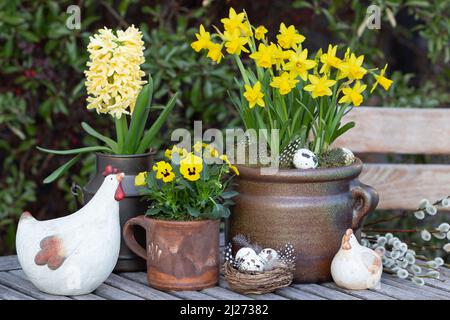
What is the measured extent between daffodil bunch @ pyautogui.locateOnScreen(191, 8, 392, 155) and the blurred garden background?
3.48 ft

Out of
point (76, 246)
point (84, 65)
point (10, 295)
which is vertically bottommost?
point (10, 295)

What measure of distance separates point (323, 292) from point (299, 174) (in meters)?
0.23

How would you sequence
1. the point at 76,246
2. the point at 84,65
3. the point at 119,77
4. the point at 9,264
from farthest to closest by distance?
the point at 84,65 < the point at 9,264 < the point at 119,77 < the point at 76,246

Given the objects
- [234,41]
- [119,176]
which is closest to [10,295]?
[119,176]

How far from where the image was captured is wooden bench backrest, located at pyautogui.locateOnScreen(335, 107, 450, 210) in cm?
249

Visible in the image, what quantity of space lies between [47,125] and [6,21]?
431 millimetres

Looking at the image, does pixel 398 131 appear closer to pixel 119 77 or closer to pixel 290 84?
pixel 290 84

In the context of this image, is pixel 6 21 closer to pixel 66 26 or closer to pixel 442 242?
pixel 66 26

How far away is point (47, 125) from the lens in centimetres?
303

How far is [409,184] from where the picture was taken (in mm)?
2514

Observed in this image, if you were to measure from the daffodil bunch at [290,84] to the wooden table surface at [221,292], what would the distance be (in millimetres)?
288

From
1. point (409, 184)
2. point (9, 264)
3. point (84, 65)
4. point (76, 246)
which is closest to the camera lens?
point (76, 246)

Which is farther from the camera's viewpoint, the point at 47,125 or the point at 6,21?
the point at 47,125
